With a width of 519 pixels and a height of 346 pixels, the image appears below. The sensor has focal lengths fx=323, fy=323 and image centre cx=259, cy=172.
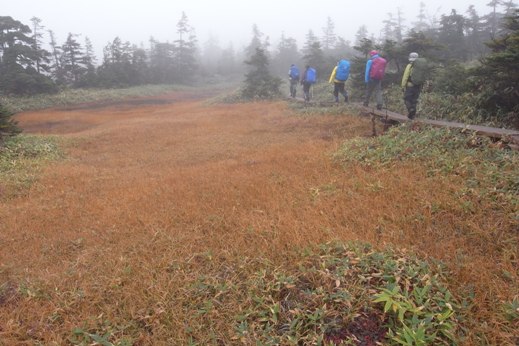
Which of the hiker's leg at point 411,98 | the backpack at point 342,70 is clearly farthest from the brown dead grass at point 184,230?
the backpack at point 342,70

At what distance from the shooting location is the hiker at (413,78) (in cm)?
902

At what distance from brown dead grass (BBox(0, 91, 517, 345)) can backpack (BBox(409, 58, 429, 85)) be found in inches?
124

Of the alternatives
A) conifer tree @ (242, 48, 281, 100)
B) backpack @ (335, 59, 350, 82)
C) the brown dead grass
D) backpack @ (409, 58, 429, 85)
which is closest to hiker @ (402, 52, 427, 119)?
backpack @ (409, 58, 429, 85)

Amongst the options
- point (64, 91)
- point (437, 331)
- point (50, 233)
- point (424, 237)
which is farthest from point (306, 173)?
point (64, 91)

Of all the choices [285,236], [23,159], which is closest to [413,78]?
[285,236]

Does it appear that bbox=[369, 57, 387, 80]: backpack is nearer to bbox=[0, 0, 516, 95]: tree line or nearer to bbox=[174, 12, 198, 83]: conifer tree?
bbox=[0, 0, 516, 95]: tree line

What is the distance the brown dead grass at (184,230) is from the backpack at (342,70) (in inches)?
264

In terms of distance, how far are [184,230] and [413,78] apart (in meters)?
7.79

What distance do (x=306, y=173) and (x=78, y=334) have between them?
4.79 m

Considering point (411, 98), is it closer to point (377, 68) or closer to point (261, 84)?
point (377, 68)

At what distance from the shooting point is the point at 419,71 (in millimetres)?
9016

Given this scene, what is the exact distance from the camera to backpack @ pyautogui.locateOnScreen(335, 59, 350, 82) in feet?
45.2

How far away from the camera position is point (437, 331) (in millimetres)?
2672

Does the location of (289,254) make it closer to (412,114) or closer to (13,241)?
(13,241)
